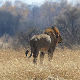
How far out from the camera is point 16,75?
7.64 meters

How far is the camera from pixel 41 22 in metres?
62.5

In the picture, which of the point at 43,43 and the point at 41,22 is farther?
the point at 41,22

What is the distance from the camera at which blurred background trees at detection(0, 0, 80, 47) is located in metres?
25.3

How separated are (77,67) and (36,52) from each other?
310 centimetres

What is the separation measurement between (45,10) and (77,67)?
82461mm

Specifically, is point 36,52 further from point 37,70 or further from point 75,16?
point 75,16

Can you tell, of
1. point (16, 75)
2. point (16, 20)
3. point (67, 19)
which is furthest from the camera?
point (16, 20)

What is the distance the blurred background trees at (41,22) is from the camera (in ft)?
83.0

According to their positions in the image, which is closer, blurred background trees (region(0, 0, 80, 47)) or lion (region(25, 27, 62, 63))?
lion (region(25, 27, 62, 63))

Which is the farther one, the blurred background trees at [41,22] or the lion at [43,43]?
the blurred background trees at [41,22]

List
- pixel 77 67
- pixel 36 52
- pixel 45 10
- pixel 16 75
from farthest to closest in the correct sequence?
pixel 45 10
pixel 36 52
pixel 77 67
pixel 16 75

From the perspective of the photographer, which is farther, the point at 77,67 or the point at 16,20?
the point at 16,20

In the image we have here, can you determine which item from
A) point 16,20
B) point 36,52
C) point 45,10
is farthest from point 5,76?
point 45,10

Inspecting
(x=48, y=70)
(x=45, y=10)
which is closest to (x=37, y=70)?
(x=48, y=70)
